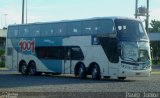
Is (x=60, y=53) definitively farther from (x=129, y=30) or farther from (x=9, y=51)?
(x=9, y=51)

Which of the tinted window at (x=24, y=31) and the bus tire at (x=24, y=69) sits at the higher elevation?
the tinted window at (x=24, y=31)

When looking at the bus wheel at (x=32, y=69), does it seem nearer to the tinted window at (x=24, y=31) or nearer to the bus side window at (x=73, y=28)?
the tinted window at (x=24, y=31)

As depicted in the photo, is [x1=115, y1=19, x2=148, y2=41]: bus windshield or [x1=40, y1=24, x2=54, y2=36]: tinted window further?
[x1=40, y1=24, x2=54, y2=36]: tinted window

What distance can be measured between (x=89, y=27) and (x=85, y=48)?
1.35 meters

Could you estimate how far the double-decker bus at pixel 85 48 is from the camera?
2903cm

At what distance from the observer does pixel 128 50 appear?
29.1 metres

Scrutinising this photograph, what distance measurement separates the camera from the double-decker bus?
95.2ft

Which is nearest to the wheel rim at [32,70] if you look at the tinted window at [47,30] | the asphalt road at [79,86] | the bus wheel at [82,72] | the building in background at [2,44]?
the tinted window at [47,30]

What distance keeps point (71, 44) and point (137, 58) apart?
515 centimetres

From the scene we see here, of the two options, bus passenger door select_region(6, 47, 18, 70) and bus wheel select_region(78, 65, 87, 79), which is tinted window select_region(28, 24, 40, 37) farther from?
bus wheel select_region(78, 65, 87, 79)

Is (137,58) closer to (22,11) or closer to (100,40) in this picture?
(100,40)

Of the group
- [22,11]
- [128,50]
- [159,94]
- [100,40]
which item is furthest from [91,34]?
[22,11]

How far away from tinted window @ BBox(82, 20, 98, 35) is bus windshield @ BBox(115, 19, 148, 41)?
1.90m

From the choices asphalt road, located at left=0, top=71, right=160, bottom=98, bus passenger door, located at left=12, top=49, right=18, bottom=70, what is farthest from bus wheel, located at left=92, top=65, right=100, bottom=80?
bus passenger door, located at left=12, top=49, right=18, bottom=70
